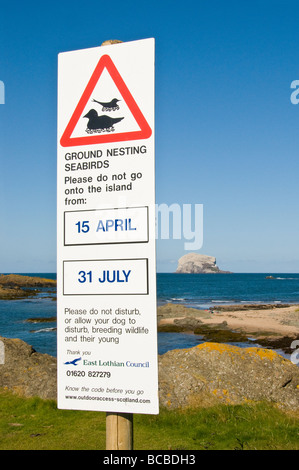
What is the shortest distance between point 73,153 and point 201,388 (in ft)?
21.4

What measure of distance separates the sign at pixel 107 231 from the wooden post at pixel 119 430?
0.18 metres

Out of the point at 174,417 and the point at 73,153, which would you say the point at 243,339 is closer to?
the point at 174,417

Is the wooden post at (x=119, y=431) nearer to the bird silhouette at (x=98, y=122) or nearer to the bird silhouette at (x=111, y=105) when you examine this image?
the bird silhouette at (x=98, y=122)

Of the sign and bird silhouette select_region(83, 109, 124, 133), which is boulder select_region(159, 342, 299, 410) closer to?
the sign

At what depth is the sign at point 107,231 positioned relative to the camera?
370cm

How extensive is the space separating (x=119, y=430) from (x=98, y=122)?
2872 millimetres

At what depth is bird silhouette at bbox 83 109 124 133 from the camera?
12.8 feet

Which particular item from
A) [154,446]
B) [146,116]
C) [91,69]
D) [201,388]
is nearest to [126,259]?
[146,116]

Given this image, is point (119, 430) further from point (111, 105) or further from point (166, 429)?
point (166, 429)

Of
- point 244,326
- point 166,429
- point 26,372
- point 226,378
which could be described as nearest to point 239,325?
point 244,326

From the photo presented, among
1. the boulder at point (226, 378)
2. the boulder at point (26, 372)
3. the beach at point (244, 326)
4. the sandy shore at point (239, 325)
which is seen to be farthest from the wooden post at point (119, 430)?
the sandy shore at point (239, 325)

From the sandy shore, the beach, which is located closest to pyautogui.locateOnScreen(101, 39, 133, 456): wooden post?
the beach

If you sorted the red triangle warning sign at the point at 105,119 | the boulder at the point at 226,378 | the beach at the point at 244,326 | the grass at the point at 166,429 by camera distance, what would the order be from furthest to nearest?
the beach at the point at 244,326, the boulder at the point at 226,378, the grass at the point at 166,429, the red triangle warning sign at the point at 105,119
